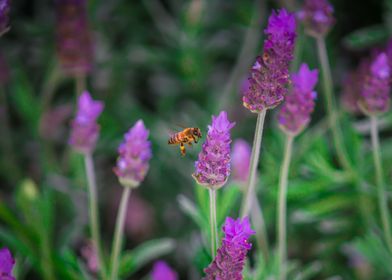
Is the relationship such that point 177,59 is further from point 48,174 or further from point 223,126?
point 223,126

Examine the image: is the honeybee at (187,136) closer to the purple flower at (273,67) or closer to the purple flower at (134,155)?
the purple flower at (134,155)

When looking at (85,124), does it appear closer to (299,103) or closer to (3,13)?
(3,13)

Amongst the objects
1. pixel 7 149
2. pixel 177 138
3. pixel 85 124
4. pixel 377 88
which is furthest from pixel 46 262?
pixel 377 88

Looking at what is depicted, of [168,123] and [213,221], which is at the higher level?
[168,123]

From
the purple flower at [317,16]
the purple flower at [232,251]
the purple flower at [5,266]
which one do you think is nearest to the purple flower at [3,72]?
the purple flower at [317,16]

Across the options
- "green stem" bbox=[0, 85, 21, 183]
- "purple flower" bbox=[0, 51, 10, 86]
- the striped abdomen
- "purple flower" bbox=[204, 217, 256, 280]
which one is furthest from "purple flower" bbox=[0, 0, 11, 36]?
"green stem" bbox=[0, 85, 21, 183]

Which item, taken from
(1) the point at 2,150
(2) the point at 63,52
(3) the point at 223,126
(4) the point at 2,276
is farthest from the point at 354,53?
(4) the point at 2,276

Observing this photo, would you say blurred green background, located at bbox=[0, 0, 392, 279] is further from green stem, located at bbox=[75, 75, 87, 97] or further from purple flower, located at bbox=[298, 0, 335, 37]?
purple flower, located at bbox=[298, 0, 335, 37]
